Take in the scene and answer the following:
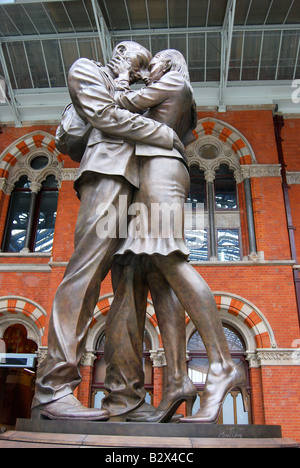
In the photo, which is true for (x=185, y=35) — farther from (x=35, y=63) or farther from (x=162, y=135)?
(x=162, y=135)

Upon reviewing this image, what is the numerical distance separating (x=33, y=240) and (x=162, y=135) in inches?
356

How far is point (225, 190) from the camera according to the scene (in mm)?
10633

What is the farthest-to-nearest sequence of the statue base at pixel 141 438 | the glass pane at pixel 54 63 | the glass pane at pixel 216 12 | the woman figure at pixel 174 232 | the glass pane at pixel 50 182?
1. the glass pane at pixel 50 182
2. the glass pane at pixel 54 63
3. the glass pane at pixel 216 12
4. the woman figure at pixel 174 232
5. the statue base at pixel 141 438

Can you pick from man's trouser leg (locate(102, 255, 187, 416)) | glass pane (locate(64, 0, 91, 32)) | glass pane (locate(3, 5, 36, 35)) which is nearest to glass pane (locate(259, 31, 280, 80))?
glass pane (locate(64, 0, 91, 32))

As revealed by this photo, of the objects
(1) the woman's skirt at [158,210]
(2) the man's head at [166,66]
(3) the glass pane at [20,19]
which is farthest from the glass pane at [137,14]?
(1) the woman's skirt at [158,210]

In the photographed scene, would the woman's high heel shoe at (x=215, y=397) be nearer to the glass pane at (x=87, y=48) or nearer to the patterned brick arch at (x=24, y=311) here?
the patterned brick arch at (x=24, y=311)

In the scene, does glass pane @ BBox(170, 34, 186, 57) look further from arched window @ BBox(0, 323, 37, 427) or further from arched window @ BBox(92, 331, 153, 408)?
arched window @ BBox(0, 323, 37, 427)

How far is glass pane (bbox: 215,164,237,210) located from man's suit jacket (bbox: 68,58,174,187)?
27.2 ft

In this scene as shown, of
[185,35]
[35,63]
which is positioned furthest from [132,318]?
[35,63]

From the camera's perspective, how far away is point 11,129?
37.4 feet

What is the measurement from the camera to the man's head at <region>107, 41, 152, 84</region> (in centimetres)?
260

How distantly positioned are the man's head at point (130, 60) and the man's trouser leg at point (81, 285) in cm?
83

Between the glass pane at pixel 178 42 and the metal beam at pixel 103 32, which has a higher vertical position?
the glass pane at pixel 178 42

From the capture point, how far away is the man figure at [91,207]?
1.84 metres
